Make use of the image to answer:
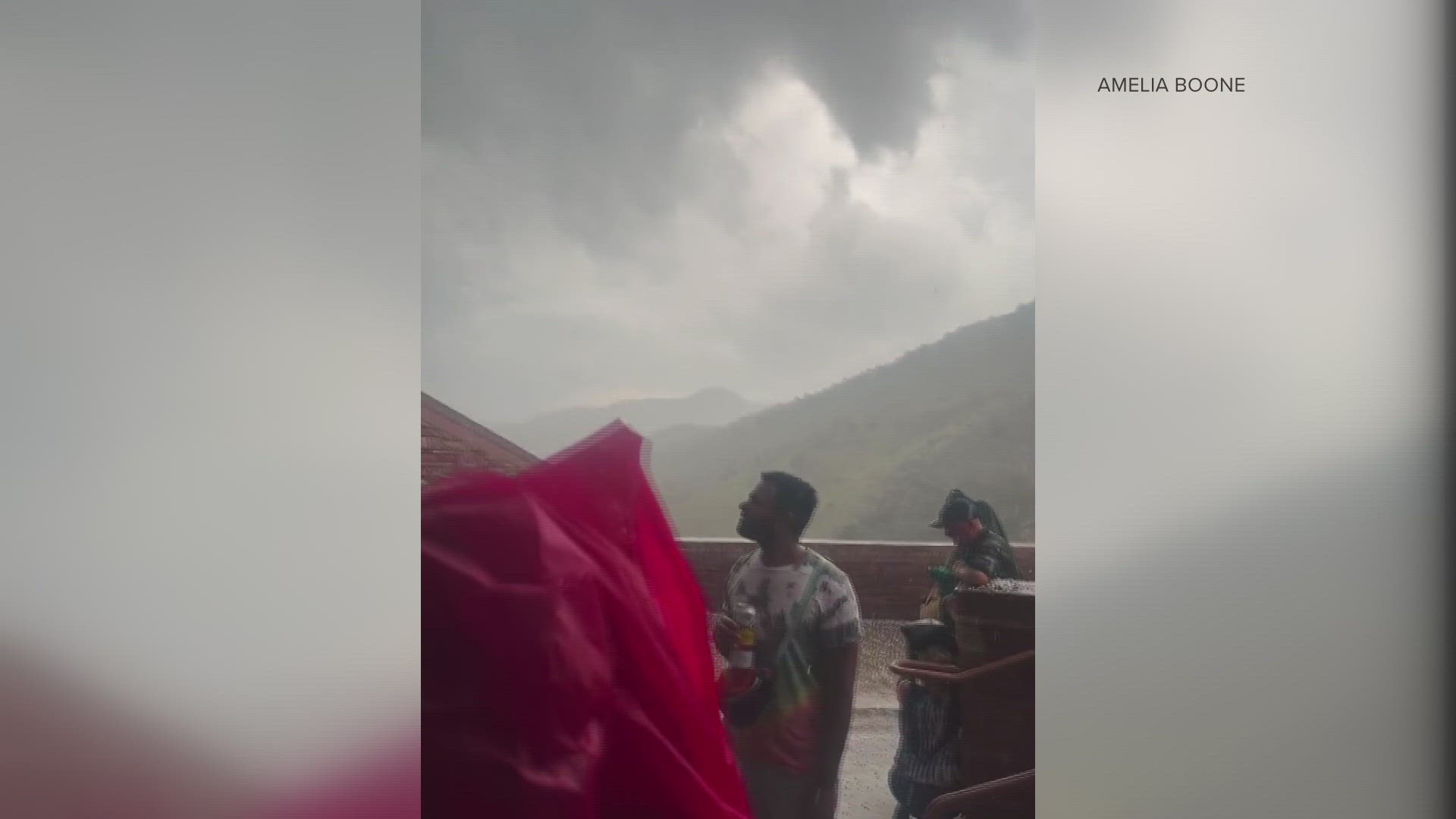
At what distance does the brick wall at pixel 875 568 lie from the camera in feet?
5.53

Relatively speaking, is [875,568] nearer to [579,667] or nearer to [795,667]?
[795,667]

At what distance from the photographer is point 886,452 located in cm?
169

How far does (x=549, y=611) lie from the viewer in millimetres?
1699

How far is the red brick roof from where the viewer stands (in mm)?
1692

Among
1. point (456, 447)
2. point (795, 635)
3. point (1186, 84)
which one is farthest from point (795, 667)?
point (1186, 84)

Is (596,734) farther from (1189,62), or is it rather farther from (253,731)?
(1189,62)

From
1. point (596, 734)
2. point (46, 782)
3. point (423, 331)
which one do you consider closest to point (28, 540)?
point (46, 782)

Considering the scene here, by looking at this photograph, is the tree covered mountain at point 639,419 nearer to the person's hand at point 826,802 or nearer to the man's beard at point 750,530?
the man's beard at point 750,530

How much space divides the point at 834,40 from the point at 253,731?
1506 mm

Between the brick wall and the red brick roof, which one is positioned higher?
the red brick roof

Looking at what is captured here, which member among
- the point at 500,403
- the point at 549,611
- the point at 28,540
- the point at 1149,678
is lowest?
the point at 1149,678

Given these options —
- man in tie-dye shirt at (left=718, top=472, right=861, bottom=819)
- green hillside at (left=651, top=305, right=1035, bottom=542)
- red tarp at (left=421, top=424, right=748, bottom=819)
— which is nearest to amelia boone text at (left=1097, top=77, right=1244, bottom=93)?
green hillside at (left=651, top=305, right=1035, bottom=542)

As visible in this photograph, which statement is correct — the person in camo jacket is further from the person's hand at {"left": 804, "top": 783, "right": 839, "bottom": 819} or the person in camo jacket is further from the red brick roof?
the red brick roof

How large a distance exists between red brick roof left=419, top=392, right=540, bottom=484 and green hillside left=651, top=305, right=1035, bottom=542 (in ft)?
0.83
